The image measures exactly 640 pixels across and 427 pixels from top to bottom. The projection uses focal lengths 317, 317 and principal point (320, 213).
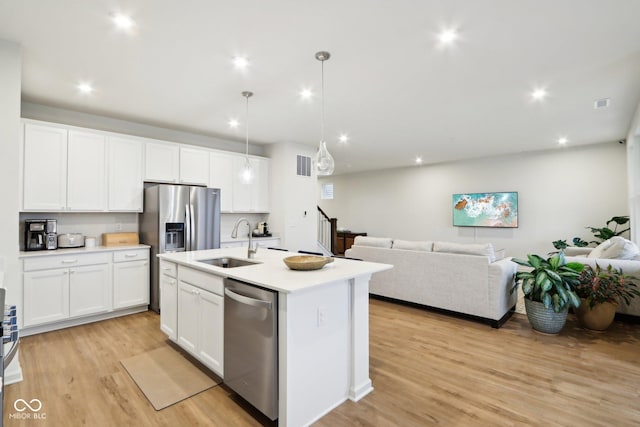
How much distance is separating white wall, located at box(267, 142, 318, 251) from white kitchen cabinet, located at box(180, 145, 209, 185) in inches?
52.5

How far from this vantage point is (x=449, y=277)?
13.3ft

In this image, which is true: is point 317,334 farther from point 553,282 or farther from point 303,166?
point 303,166

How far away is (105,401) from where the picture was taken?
231 centimetres

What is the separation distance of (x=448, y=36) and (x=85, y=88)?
3.76 m

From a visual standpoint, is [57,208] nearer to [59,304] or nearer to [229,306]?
[59,304]

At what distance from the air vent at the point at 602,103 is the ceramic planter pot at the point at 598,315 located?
7.87ft

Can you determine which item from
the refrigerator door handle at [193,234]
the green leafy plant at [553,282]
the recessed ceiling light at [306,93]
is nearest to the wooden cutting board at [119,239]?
the refrigerator door handle at [193,234]

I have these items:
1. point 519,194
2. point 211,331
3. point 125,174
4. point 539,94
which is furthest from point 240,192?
point 519,194

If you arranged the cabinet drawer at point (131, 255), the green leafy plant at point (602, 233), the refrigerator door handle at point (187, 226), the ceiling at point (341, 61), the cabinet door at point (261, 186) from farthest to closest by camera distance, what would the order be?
1. the cabinet door at point (261, 186)
2. the green leafy plant at point (602, 233)
3. the refrigerator door handle at point (187, 226)
4. the cabinet drawer at point (131, 255)
5. the ceiling at point (341, 61)

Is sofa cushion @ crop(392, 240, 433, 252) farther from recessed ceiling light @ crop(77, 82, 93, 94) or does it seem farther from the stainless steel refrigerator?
recessed ceiling light @ crop(77, 82, 93, 94)

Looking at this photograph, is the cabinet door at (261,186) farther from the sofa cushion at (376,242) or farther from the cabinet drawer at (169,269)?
the cabinet drawer at (169,269)

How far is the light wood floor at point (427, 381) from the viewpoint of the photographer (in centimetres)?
212

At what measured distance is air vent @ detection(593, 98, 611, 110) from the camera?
12.6 ft

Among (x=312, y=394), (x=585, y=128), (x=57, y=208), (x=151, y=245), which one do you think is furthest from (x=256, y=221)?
(x=585, y=128)
